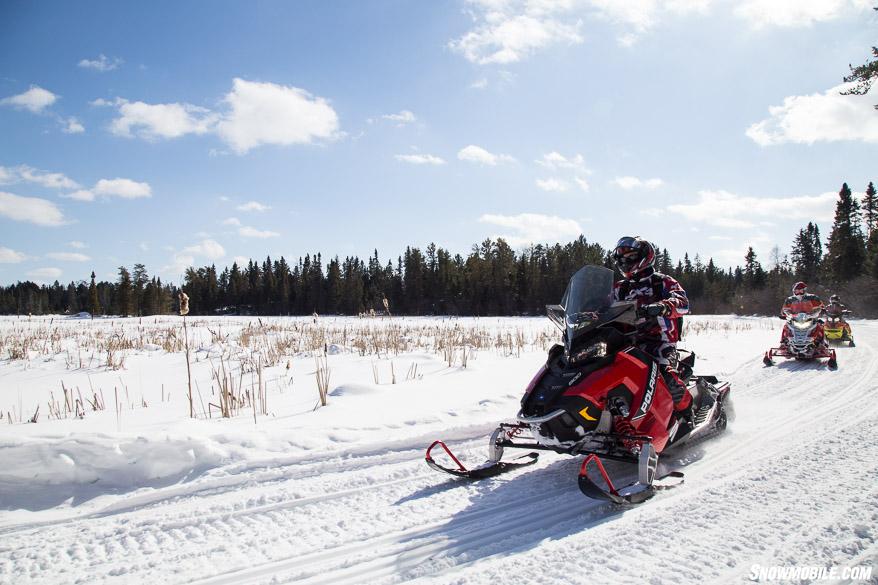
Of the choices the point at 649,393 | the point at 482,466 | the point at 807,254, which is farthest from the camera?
the point at 807,254

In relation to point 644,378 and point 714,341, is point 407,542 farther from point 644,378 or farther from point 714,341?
point 714,341

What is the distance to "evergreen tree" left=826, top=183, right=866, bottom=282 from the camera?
153 feet

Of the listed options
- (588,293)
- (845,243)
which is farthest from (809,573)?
(845,243)

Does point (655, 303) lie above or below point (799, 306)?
above

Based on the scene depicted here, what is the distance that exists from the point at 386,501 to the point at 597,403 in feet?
5.89

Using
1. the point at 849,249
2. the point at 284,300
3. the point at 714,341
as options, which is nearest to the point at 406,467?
the point at 714,341

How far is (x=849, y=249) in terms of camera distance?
46969mm

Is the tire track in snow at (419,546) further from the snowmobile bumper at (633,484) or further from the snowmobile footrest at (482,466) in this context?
the snowmobile footrest at (482,466)

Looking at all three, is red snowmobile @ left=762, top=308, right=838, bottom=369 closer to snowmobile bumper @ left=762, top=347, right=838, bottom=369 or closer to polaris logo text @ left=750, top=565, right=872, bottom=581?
snowmobile bumper @ left=762, top=347, right=838, bottom=369

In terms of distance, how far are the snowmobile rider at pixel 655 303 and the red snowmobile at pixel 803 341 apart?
6.94m

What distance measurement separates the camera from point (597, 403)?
3777mm

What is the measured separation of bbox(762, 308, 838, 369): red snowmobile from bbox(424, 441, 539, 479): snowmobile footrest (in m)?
8.36

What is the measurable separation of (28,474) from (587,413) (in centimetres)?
451

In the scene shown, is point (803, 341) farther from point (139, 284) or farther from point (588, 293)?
point (139, 284)
